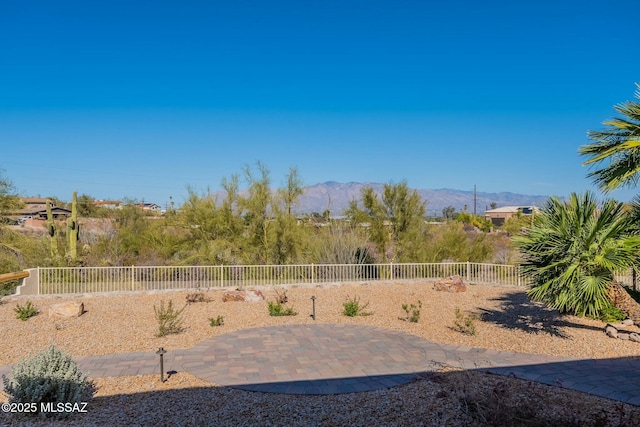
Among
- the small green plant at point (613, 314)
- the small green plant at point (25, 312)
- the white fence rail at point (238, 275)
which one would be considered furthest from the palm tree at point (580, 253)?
the small green plant at point (25, 312)

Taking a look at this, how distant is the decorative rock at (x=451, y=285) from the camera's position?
14.4 meters

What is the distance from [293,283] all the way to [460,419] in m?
11.2

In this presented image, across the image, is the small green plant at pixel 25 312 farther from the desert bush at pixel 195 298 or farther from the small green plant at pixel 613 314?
the small green plant at pixel 613 314

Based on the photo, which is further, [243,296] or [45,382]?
[243,296]

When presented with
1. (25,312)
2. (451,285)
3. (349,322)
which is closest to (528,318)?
(349,322)

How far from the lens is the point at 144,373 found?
6.47 m

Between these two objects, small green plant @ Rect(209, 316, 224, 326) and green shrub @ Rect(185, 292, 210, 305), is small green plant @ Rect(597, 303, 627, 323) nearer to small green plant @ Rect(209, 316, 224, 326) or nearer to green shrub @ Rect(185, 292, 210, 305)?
small green plant @ Rect(209, 316, 224, 326)

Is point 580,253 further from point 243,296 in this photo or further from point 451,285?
point 243,296

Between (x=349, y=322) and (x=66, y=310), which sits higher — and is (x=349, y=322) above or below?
below

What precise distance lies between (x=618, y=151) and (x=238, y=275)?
12.3 metres

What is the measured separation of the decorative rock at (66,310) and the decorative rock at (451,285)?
1116cm

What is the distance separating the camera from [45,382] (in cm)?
490

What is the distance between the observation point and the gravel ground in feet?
15.7

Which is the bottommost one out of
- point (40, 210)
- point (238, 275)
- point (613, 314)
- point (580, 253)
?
point (238, 275)
